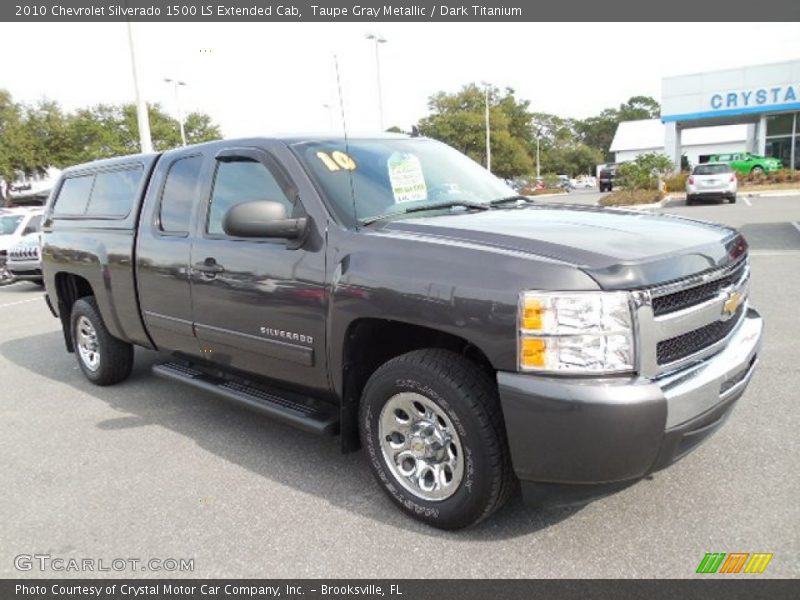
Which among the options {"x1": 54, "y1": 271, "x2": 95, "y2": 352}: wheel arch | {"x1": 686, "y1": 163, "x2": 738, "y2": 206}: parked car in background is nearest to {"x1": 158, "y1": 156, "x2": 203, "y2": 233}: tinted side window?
{"x1": 54, "y1": 271, "x2": 95, "y2": 352}: wheel arch

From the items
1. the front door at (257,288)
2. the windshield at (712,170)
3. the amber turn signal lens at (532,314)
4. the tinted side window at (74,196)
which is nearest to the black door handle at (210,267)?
the front door at (257,288)

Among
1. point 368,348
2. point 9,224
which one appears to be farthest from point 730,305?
point 9,224

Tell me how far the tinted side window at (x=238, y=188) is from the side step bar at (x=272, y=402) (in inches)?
38.7

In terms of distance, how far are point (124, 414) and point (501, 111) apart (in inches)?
2113

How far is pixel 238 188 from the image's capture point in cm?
377

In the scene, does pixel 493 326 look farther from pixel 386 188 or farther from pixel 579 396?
pixel 386 188

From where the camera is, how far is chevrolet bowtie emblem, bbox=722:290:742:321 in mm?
2848

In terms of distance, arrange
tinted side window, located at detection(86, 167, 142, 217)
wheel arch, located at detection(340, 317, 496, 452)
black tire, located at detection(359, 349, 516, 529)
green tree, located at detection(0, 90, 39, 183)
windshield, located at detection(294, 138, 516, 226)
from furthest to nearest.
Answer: green tree, located at detection(0, 90, 39, 183), tinted side window, located at detection(86, 167, 142, 217), windshield, located at detection(294, 138, 516, 226), wheel arch, located at detection(340, 317, 496, 452), black tire, located at detection(359, 349, 516, 529)

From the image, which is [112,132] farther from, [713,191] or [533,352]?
[533,352]

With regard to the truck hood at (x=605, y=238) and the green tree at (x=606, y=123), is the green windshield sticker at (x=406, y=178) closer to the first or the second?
the truck hood at (x=605, y=238)

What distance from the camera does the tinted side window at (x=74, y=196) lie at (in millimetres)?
5363

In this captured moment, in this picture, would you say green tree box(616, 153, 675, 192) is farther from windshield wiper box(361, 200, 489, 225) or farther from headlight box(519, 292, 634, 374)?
headlight box(519, 292, 634, 374)

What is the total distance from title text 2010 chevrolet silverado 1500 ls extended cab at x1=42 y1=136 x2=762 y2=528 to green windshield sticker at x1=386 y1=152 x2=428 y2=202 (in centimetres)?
2

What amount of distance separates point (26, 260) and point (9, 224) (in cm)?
243
